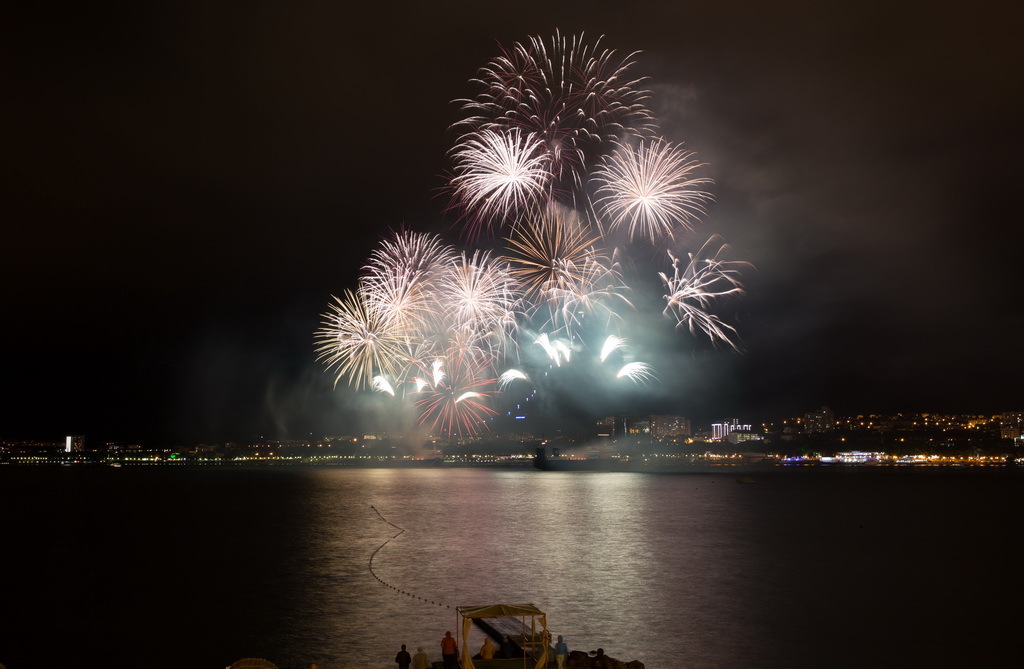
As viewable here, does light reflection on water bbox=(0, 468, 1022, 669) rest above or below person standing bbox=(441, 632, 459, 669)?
below

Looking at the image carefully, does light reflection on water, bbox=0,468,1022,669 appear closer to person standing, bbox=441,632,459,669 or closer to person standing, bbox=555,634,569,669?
person standing, bbox=441,632,459,669

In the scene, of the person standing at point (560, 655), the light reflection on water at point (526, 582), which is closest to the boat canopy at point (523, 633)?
the person standing at point (560, 655)

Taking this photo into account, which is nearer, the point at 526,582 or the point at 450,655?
the point at 450,655

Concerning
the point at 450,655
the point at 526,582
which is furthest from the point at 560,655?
the point at 526,582

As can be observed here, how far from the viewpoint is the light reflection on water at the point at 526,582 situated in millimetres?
26703

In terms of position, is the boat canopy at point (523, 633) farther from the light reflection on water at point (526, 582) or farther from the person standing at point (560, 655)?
the light reflection on water at point (526, 582)

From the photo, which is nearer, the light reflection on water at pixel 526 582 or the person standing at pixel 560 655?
the person standing at pixel 560 655

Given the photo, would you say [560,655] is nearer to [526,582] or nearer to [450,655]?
[450,655]

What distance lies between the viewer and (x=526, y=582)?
3772 cm

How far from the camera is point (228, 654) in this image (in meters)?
25.5

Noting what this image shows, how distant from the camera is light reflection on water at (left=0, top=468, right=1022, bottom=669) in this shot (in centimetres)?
2670

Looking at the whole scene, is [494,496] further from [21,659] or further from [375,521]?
[21,659]

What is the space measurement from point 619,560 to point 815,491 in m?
76.4

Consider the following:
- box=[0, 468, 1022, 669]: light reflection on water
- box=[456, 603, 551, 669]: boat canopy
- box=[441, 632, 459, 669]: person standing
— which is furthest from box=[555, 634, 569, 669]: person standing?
box=[0, 468, 1022, 669]: light reflection on water
